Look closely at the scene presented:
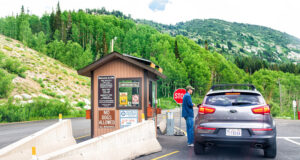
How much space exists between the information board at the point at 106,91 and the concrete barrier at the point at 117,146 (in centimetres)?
294

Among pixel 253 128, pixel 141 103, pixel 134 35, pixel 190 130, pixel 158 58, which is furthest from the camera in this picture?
pixel 134 35

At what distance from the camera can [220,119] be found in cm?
682

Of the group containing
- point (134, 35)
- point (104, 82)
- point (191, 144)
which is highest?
point (134, 35)

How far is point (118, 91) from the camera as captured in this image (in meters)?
10.8

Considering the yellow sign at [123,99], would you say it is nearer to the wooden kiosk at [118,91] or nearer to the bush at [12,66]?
the wooden kiosk at [118,91]

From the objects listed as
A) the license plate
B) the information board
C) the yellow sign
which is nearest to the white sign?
the yellow sign

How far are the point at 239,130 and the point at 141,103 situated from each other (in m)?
4.73

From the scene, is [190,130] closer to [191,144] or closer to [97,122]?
[191,144]

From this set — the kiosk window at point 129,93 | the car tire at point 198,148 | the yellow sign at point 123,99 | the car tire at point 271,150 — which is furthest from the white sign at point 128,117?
the car tire at point 271,150

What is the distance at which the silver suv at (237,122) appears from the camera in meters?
6.57

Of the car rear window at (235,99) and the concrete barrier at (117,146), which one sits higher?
the car rear window at (235,99)

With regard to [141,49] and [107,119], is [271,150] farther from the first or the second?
[141,49]

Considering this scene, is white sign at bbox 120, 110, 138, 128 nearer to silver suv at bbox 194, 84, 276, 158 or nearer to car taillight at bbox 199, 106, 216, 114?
silver suv at bbox 194, 84, 276, 158

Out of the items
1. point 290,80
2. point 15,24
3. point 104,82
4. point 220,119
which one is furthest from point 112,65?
point 290,80
